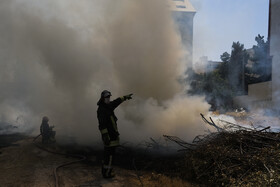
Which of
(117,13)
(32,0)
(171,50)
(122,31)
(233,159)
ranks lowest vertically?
(233,159)

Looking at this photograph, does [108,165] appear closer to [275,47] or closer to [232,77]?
[275,47]

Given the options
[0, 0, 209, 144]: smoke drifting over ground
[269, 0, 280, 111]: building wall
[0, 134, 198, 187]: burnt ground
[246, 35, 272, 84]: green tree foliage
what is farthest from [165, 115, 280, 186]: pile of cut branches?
[246, 35, 272, 84]: green tree foliage

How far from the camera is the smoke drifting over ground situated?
8305mm

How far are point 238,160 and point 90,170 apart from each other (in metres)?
3.14

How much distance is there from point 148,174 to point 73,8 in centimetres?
730

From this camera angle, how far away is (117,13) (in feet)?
30.1

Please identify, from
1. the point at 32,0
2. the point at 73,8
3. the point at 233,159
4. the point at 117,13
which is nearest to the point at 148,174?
the point at 233,159

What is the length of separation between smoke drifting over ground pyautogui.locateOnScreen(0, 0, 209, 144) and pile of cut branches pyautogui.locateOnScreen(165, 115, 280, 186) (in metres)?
2.23

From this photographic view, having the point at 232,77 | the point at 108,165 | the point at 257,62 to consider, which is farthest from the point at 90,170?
the point at 232,77

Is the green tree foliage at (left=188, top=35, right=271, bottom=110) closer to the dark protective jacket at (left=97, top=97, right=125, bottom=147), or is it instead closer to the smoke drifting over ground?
the smoke drifting over ground

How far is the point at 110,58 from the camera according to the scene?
9289 mm

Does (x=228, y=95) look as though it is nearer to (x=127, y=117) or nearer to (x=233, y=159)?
(x=127, y=117)

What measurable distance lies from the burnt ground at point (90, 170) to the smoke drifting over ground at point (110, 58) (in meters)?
1.45

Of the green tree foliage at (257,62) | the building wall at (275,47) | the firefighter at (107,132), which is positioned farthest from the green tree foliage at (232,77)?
the firefighter at (107,132)
